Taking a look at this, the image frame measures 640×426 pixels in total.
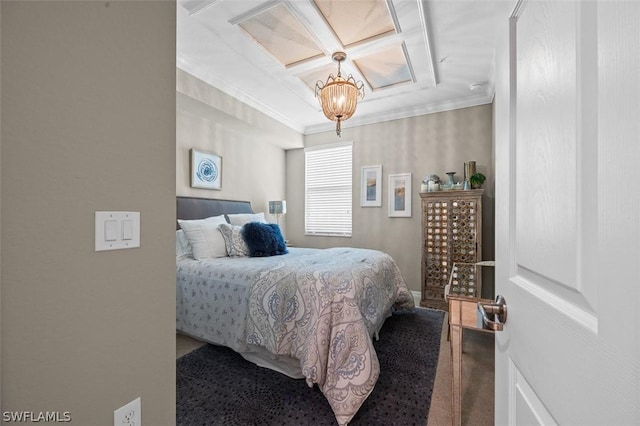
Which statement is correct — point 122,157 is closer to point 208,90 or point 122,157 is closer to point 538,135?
point 538,135

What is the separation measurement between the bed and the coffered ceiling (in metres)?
1.97

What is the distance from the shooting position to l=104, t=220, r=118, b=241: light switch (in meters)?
0.85

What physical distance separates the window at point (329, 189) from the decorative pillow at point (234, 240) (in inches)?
78.7

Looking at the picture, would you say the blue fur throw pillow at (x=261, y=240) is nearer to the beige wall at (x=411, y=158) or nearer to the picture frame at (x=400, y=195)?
the beige wall at (x=411, y=158)

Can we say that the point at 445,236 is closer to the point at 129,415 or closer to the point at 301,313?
the point at 301,313

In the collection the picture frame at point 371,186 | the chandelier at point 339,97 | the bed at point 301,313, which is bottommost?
the bed at point 301,313

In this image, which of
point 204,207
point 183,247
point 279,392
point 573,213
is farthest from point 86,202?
point 204,207

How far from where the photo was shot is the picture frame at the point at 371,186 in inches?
171

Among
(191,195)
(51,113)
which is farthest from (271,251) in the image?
(51,113)

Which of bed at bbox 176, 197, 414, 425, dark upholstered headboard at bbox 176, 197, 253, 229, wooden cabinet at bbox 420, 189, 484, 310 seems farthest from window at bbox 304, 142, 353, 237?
bed at bbox 176, 197, 414, 425

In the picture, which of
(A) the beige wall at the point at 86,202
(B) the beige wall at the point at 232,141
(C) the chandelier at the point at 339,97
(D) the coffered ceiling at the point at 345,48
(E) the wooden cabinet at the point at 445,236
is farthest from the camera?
(E) the wooden cabinet at the point at 445,236

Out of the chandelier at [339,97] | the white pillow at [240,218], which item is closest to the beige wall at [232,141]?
the white pillow at [240,218]

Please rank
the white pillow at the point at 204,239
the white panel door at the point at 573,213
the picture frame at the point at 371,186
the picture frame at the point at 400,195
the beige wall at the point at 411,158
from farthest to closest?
the picture frame at the point at 371,186
the picture frame at the point at 400,195
the beige wall at the point at 411,158
the white pillow at the point at 204,239
the white panel door at the point at 573,213

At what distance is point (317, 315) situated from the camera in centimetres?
181
